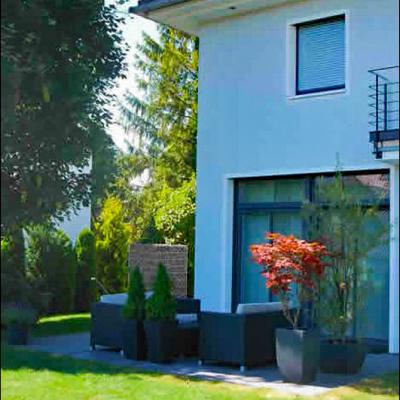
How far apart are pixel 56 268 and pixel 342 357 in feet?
32.4

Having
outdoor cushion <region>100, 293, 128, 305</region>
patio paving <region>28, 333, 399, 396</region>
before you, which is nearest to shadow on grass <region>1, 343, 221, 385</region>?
patio paving <region>28, 333, 399, 396</region>

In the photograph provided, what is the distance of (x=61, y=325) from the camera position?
1529 cm

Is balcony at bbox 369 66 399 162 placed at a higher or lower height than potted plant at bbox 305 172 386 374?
higher

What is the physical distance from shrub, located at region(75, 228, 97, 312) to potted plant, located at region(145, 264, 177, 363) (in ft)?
28.8

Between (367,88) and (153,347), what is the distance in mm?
5338

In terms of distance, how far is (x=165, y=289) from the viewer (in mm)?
10328

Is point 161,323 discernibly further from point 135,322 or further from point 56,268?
point 56,268

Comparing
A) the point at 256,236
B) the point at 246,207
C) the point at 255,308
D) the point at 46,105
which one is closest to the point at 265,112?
the point at 246,207

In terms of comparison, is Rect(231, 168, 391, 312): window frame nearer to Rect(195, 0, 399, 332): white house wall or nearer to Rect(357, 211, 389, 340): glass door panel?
Rect(195, 0, 399, 332): white house wall

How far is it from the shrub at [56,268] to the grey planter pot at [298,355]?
902cm

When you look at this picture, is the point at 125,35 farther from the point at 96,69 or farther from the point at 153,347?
the point at 153,347

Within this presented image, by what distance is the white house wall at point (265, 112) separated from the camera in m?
12.0

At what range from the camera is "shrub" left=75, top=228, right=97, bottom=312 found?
742 inches

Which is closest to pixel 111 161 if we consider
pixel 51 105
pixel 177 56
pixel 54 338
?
pixel 51 105
